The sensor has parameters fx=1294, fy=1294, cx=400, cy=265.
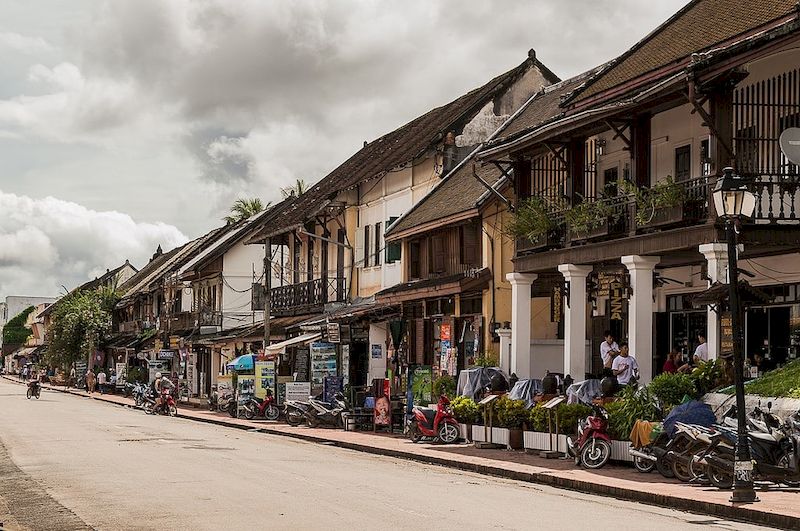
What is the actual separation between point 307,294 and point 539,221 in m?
22.0

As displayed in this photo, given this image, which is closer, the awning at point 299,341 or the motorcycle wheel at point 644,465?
the motorcycle wheel at point 644,465

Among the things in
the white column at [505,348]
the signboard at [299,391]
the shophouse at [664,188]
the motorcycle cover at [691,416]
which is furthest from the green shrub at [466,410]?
the signboard at [299,391]

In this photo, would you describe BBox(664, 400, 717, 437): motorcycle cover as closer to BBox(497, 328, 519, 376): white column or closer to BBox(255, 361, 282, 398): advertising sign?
BBox(497, 328, 519, 376): white column

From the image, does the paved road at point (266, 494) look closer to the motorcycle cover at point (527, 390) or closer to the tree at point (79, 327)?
the motorcycle cover at point (527, 390)

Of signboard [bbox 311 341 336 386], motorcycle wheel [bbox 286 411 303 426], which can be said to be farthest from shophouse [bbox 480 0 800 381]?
motorcycle wheel [bbox 286 411 303 426]

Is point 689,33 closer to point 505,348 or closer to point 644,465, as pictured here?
point 505,348

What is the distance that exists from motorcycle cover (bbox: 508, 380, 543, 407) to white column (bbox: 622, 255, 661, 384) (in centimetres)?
311

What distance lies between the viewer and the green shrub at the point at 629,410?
2142 cm

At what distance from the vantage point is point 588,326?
32375 millimetres

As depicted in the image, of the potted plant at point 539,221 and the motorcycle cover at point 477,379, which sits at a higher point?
the potted plant at point 539,221

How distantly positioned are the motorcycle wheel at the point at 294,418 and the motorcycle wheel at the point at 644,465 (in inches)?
782

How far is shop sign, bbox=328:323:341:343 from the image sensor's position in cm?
3947

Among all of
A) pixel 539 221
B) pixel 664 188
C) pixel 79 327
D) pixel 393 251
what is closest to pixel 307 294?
pixel 393 251

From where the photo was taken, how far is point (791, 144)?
20.9 metres
